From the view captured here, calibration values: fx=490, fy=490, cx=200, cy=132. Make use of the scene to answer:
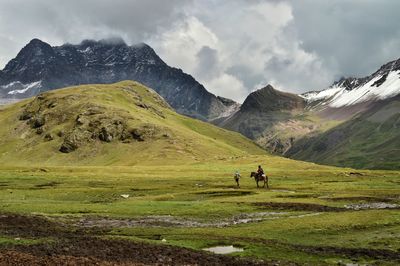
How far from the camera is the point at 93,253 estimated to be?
34062 mm

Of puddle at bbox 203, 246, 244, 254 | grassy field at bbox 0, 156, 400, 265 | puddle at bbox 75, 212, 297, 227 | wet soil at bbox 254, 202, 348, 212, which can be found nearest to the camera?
grassy field at bbox 0, 156, 400, 265

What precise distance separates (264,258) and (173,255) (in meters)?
6.33

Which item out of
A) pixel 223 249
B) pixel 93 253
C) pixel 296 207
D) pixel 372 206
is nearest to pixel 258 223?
pixel 223 249

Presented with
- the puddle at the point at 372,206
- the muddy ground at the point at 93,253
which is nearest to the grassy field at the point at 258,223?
the puddle at the point at 372,206

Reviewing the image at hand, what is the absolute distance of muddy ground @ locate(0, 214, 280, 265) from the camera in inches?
1195

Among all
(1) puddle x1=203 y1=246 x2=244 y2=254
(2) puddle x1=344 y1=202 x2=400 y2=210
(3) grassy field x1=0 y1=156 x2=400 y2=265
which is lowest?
(1) puddle x1=203 y1=246 x2=244 y2=254

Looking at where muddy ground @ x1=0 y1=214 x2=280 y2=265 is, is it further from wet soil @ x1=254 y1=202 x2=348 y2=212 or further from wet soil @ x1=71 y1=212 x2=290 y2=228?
wet soil @ x1=254 y1=202 x2=348 y2=212

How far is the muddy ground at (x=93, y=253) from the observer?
1195 inches

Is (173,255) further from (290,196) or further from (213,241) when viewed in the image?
(290,196)

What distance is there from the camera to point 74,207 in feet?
211

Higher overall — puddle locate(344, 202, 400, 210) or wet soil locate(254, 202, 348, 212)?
puddle locate(344, 202, 400, 210)

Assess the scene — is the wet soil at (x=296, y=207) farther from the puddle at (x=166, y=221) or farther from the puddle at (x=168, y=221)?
the puddle at (x=166, y=221)

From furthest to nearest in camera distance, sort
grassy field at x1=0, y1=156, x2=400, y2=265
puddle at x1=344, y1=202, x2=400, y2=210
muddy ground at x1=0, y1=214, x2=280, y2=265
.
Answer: puddle at x1=344, y1=202, x2=400, y2=210 → grassy field at x1=0, y1=156, x2=400, y2=265 → muddy ground at x1=0, y1=214, x2=280, y2=265

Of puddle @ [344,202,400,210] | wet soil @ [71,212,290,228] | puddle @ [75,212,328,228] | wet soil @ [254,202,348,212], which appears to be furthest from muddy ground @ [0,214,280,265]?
puddle @ [344,202,400,210]
